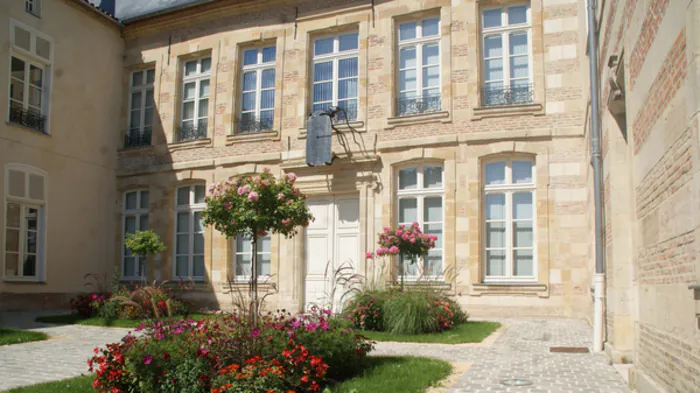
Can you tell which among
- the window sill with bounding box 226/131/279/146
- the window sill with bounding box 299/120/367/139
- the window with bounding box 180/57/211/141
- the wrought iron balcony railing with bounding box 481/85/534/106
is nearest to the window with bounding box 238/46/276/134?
the window sill with bounding box 226/131/279/146

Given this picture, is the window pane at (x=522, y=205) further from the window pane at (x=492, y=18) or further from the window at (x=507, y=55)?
the window pane at (x=492, y=18)

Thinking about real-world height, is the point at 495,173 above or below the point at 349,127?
below

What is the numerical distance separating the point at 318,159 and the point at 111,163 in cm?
564

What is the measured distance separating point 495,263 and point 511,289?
0.62 m

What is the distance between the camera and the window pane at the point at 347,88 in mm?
14156

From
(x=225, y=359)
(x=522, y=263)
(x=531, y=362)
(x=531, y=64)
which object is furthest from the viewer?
(x=531, y=64)

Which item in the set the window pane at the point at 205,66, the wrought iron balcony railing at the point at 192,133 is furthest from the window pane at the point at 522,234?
the window pane at the point at 205,66

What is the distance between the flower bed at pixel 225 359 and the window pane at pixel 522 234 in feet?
22.7

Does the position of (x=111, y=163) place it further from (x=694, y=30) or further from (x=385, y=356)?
(x=694, y=30)

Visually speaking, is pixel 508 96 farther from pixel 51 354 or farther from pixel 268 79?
pixel 51 354

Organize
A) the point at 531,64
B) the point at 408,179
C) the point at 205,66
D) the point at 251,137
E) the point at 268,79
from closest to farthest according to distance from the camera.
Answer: the point at 531,64 → the point at 408,179 → the point at 251,137 → the point at 268,79 → the point at 205,66

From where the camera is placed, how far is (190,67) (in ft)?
53.2

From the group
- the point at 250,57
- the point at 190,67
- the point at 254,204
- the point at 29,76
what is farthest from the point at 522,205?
the point at 29,76

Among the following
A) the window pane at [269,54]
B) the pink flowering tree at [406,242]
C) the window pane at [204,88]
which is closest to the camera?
the pink flowering tree at [406,242]
